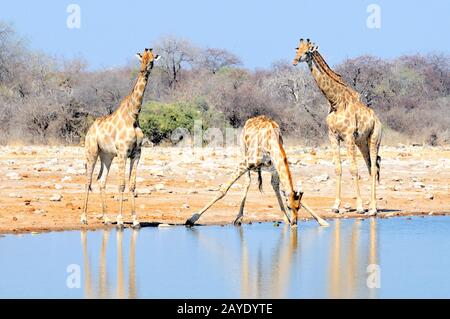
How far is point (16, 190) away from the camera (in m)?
17.0

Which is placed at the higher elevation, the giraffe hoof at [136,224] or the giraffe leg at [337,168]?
the giraffe leg at [337,168]

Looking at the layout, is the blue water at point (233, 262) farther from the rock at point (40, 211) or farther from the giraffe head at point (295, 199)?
the rock at point (40, 211)

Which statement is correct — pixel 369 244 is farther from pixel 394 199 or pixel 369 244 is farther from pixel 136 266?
pixel 394 199

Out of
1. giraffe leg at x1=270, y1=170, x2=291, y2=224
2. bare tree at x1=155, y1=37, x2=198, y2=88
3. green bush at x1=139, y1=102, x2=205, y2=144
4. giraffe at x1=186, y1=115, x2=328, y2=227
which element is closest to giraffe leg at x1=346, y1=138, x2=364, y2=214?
giraffe at x1=186, y1=115, x2=328, y2=227

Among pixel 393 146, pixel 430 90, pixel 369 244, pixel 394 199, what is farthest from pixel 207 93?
pixel 369 244

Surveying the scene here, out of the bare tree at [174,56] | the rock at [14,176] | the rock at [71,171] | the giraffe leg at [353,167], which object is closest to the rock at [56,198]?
the rock at [14,176]

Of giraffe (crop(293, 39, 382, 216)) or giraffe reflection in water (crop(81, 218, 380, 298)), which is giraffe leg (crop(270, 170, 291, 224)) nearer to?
giraffe reflection in water (crop(81, 218, 380, 298))

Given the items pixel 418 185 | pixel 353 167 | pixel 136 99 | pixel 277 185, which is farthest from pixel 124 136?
pixel 418 185

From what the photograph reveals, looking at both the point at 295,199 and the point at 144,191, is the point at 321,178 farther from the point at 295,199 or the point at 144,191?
the point at 295,199

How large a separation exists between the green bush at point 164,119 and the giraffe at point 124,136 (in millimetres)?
14950

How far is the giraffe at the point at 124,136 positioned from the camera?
13.6 metres

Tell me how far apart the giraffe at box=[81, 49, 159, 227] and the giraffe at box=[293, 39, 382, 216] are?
110 inches
